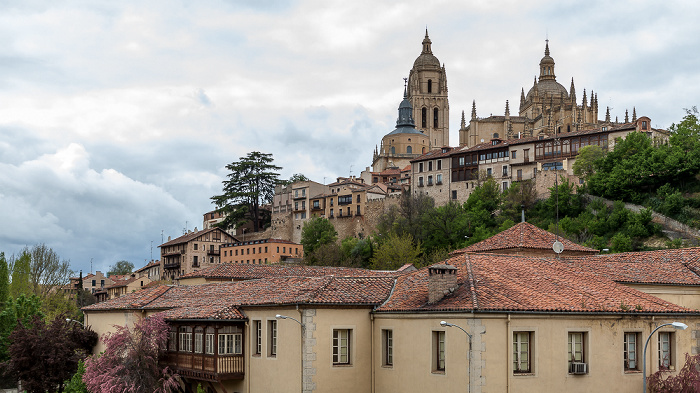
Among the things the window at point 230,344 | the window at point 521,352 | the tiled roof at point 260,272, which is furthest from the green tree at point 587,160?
the window at point 521,352

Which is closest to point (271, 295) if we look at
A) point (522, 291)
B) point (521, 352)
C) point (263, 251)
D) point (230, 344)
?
point (230, 344)

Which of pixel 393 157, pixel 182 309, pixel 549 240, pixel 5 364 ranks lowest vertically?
pixel 5 364

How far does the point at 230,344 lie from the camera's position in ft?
96.5

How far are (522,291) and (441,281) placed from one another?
2598 millimetres

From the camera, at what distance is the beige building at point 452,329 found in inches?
947

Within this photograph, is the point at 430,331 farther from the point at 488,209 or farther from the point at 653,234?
the point at 488,209

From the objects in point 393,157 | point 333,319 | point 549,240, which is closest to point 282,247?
point 393,157

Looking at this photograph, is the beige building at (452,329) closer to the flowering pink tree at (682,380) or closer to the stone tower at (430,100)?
the flowering pink tree at (682,380)

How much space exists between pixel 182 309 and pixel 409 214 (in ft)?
187

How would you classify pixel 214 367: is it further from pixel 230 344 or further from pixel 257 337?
pixel 257 337

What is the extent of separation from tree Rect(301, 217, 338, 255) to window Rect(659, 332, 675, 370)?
71.7 metres

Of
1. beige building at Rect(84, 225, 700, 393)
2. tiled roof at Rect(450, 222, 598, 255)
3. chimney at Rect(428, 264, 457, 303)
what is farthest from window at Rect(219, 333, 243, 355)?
tiled roof at Rect(450, 222, 598, 255)

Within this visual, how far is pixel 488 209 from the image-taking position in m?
85.7

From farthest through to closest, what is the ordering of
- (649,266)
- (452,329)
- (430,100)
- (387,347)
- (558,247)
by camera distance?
A: (430,100) < (558,247) < (649,266) < (387,347) < (452,329)
